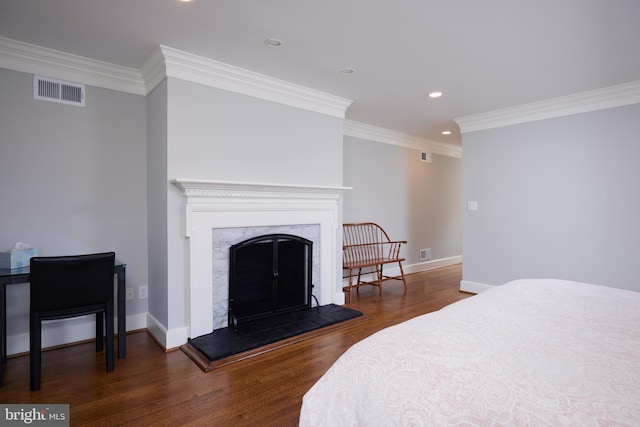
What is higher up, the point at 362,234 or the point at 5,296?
the point at 362,234

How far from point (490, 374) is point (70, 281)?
2435 mm

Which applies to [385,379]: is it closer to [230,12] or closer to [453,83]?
[230,12]

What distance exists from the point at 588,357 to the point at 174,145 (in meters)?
2.81

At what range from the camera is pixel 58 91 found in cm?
272

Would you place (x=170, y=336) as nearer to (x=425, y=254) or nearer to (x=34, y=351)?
(x=34, y=351)

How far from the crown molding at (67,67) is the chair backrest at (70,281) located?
1.59m

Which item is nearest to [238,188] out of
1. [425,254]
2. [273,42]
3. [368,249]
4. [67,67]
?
[273,42]

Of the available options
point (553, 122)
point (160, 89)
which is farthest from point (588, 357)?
point (553, 122)

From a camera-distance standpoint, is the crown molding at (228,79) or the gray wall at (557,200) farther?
the gray wall at (557,200)

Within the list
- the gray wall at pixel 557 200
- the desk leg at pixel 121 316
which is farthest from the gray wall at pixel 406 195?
the desk leg at pixel 121 316

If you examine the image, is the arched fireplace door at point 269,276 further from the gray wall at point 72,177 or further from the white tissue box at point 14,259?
the white tissue box at point 14,259

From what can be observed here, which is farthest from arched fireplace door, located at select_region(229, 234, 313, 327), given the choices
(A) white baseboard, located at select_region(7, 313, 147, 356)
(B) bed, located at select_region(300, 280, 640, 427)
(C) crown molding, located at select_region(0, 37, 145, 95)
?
(B) bed, located at select_region(300, 280, 640, 427)

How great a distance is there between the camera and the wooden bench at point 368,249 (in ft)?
14.6

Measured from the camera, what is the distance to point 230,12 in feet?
7.02
